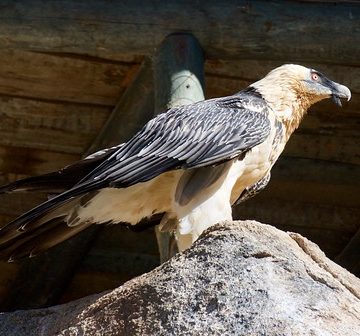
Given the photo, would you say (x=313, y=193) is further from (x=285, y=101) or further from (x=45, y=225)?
(x=45, y=225)

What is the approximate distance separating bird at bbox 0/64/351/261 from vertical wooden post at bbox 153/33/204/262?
19 cm

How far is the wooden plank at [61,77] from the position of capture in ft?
20.7

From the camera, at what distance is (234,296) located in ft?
12.1

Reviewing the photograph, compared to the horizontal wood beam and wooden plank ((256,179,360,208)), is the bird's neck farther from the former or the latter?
the horizontal wood beam

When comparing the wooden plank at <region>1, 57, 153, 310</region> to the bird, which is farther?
the wooden plank at <region>1, 57, 153, 310</region>

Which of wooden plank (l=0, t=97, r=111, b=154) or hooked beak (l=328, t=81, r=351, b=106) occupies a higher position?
wooden plank (l=0, t=97, r=111, b=154)

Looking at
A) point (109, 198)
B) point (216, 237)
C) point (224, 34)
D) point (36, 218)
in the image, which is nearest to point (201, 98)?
point (224, 34)

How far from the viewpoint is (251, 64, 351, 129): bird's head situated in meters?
5.77

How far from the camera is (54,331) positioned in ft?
13.3

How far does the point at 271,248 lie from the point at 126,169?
1232 millimetres

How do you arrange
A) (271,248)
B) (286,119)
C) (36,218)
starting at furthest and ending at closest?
(286,119) → (36,218) → (271,248)

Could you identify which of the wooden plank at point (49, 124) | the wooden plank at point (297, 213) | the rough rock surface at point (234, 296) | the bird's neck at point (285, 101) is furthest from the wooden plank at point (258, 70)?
the rough rock surface at point (234, 296)

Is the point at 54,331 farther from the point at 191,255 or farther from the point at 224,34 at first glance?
the point at 224,34

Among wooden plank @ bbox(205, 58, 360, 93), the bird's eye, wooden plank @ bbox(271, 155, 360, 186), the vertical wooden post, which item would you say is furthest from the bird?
wooden plank @ bbox(271, 155, 360, 186)
